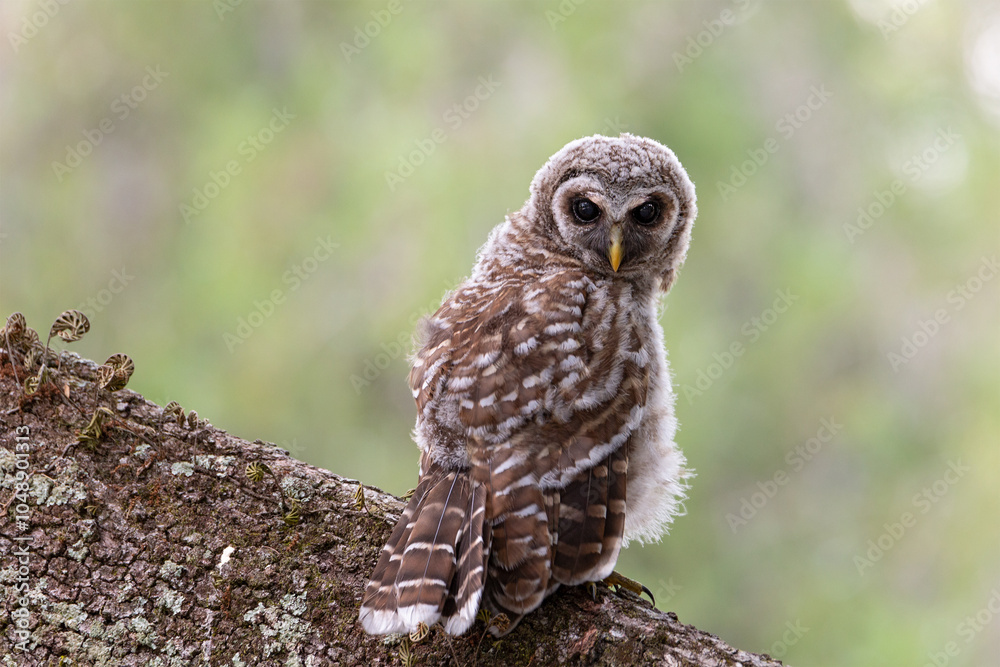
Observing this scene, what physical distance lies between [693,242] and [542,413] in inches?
149

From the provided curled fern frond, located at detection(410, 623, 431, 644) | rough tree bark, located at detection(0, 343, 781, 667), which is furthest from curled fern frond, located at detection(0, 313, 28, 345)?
curled fern frond, located at detection(410, 623, 431, 644)

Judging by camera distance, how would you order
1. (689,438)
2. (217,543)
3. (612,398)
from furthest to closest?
(689,438), (612,398), (217,543)

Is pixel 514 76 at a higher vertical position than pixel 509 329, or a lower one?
higher

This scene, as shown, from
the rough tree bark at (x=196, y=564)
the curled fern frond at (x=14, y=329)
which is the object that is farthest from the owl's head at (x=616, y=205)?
the curled fern frond at (x=14, y=329)

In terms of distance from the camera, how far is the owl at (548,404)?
65.2 inches

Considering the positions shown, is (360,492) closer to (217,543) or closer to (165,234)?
(217,543)

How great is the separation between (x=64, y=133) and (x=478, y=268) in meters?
3.85

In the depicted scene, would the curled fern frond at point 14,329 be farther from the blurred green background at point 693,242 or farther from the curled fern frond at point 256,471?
the blurred green background at point 693,242

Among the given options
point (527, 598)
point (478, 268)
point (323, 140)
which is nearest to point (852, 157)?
point (323, 140)

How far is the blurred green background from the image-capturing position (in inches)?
191

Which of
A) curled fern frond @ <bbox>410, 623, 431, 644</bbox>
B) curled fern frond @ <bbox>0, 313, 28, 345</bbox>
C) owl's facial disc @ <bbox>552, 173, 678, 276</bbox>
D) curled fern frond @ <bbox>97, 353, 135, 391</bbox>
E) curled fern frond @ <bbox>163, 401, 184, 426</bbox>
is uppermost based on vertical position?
owl's facial disc @ <bbox>552, 173, 678, 276</bbox>

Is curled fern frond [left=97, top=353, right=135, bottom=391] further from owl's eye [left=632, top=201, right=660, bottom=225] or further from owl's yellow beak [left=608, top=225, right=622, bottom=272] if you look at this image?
owl's eye [left=632, top=201, right=660, bottom=225]

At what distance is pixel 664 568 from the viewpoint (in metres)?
5.33

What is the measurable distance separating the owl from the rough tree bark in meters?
0.08
